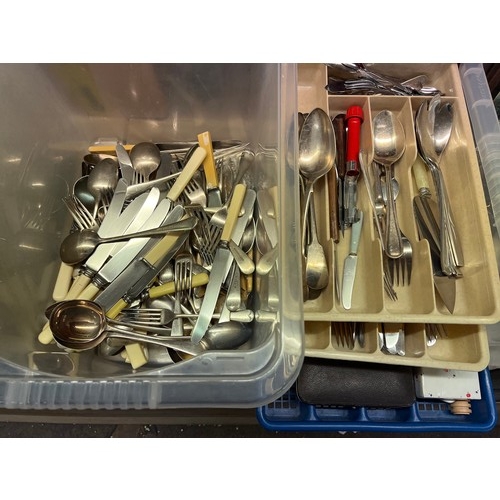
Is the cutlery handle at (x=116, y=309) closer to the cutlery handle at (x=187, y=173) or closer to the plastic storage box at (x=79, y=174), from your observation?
the plastic storage box at (x=79, y=174)

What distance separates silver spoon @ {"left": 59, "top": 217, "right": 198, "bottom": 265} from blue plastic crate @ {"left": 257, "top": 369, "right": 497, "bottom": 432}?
1.10 feet

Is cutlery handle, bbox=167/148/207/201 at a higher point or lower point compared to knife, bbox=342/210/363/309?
higher

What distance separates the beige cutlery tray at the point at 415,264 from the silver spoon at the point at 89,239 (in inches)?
9.2

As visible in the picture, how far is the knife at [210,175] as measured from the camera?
2.39ft

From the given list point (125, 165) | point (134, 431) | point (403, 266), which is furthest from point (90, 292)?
point (403, 266)

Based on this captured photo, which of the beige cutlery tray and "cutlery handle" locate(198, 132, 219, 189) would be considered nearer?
the beige cutlery tray

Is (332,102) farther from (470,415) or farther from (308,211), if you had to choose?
(470,415)

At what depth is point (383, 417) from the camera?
699 millimetres

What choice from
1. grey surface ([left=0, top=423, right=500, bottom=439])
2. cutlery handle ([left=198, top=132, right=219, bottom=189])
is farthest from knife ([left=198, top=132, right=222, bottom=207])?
grey surface ([left=0, top=423, right=500, bottom=439])

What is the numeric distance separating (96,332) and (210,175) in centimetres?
33

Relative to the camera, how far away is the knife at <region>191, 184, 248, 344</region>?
61 cm

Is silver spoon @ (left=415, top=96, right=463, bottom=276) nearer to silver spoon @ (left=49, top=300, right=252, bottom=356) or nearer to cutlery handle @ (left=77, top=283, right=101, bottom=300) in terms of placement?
silver spoon @ (left=49, top=300, right=252, bottom=356)

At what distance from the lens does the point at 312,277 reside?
61 centimetres

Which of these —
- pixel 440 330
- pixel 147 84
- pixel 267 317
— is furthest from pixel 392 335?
pixel 147 84
